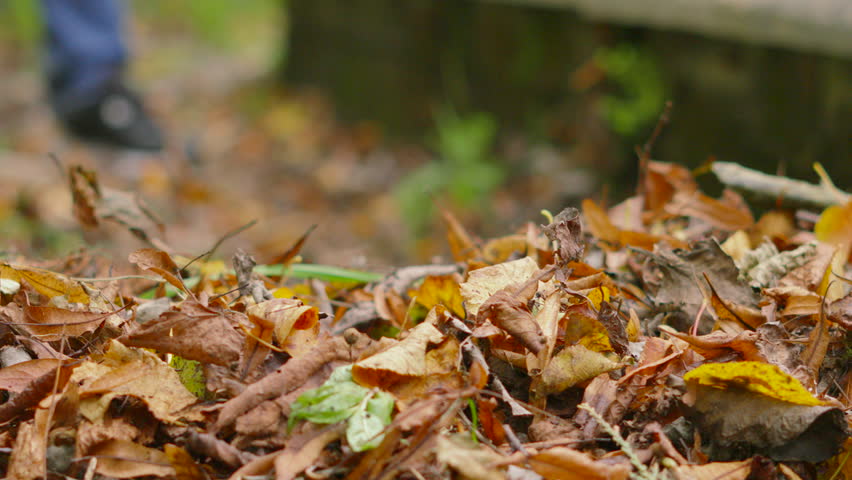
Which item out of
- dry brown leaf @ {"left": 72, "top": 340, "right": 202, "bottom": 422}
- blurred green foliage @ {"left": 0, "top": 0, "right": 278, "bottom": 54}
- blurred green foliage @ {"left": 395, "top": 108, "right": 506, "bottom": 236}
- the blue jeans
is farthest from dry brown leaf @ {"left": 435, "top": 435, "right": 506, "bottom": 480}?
blurred green foliage @ {"left": 0, "top": 0, "right": 278, "bottom": 54}

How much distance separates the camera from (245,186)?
475cm

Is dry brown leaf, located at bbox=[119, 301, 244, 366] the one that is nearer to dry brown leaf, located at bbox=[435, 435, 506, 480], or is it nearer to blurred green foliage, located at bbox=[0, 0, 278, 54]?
dry brown leaf, located at bbox=[435, 435, 506, 480]

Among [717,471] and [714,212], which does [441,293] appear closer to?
[717,471]

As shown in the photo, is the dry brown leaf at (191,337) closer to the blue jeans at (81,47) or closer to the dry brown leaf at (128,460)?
the dry brown leaf at (128,460)

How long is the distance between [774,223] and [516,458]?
98cm

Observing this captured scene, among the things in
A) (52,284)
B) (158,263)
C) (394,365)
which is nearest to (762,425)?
(394,365)

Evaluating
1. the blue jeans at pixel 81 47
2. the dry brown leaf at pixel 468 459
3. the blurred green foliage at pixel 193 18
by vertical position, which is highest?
the dry brown leaf at pixel 468 459

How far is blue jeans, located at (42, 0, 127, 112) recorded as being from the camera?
4395 mm

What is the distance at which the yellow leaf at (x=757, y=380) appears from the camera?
0.91m

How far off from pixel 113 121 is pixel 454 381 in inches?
170

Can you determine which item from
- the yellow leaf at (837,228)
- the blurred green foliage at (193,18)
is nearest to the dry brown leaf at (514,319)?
the yellow leaf at (837,228)

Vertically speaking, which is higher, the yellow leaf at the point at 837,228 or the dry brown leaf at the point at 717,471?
the yellow leaf at the point at 837,228

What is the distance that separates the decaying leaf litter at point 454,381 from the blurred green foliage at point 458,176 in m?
2.92

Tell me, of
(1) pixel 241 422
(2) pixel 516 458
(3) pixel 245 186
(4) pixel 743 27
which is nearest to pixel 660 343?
(2) pixel 516 458
